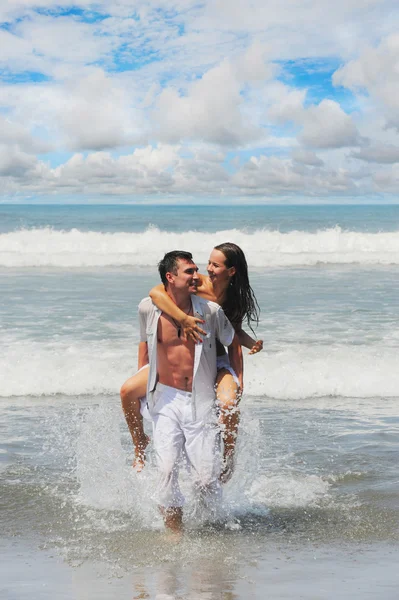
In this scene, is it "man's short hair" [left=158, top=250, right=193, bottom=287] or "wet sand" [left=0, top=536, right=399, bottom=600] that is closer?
"wet sand" [left=0, top=536, right=399, bottom=600]

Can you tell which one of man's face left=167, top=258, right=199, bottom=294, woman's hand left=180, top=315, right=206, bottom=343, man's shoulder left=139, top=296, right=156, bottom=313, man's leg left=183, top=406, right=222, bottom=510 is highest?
man's face left=167, top=258, right=199, bottom=294

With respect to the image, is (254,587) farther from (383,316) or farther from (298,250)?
(298,250)

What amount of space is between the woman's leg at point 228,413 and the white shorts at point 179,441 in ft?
0.25

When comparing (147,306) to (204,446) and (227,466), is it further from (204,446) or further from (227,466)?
(227,466)

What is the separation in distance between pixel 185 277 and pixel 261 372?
540 cm

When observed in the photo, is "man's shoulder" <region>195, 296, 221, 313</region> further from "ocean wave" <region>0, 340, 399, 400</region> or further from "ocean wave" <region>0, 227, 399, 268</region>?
"ocean wave" <region>0, 227, 399, 268</region>

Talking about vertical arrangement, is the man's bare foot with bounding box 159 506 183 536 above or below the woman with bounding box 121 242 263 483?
below

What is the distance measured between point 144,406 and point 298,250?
100ft

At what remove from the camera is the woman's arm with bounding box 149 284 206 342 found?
4.66 metres

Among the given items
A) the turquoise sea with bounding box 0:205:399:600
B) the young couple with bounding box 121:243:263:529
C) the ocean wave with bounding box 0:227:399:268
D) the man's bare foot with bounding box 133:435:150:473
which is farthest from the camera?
the ocean wave with bounding box 0:227:399:268

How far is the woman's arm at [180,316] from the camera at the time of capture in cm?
466

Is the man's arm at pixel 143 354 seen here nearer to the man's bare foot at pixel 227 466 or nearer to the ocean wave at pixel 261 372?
the man's bare foot at pixel 227 466

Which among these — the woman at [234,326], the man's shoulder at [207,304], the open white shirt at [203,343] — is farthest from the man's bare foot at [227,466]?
the man's shoulder at [207,304]

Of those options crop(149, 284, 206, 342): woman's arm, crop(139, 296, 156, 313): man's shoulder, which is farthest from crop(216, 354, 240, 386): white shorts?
crop(139, 296, 156, 313): man's shoulder
